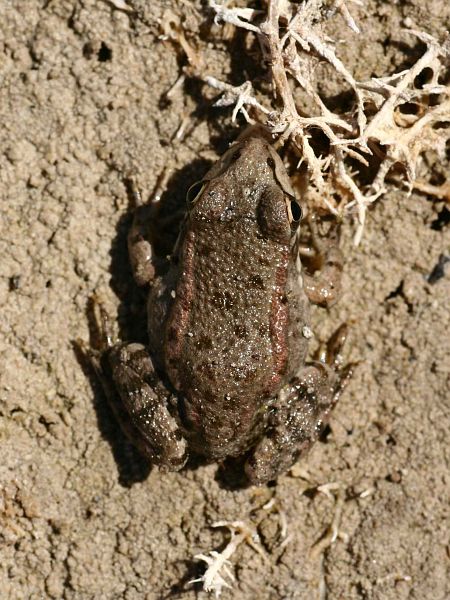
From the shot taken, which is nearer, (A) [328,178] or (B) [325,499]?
(A) [328,178]

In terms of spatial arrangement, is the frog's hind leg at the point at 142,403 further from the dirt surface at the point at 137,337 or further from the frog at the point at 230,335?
the dirt surface at the point at 137,337

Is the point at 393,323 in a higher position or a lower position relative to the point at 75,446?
higher

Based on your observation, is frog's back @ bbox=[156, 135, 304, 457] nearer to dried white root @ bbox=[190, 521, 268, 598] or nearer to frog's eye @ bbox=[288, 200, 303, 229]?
frog's eye @ bbox=[288, 200, 303, 229]

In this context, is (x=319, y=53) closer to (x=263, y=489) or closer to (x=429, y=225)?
(x=429, y=225)

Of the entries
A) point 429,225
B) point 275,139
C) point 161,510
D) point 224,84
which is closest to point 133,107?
point 224,84

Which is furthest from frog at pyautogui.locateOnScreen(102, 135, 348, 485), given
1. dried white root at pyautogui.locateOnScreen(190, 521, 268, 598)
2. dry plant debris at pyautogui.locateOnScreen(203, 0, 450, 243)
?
dried white root at pyautogui.locateOnScreen(190, 521, 268, 598)

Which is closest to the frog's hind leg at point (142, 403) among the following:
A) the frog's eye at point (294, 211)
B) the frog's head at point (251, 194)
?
the frog's head at point (251, 194)

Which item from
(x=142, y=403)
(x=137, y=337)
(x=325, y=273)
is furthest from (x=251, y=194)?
(x=142, y=403)
